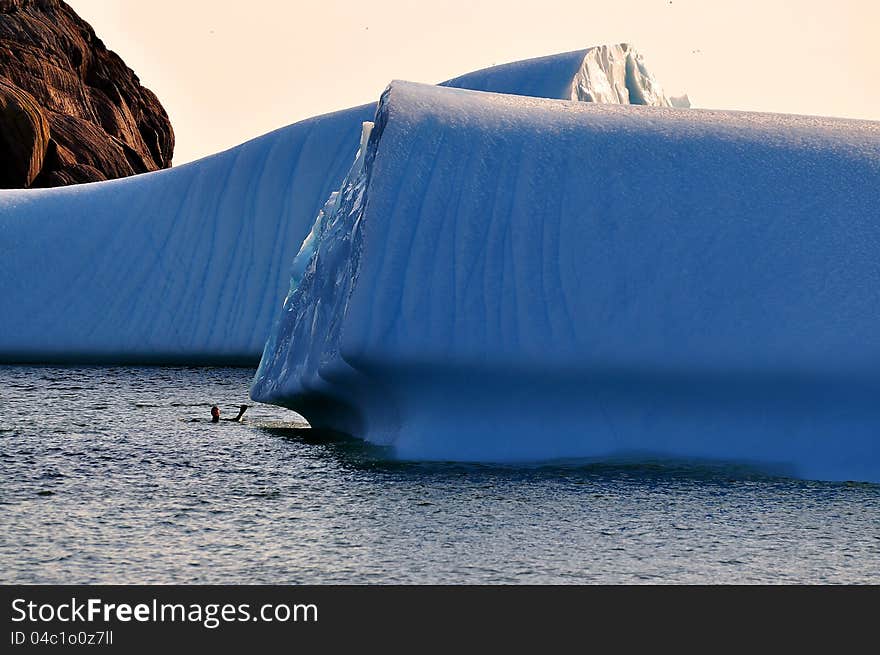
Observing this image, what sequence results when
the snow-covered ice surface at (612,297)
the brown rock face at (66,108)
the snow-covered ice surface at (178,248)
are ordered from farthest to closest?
the brown rock face at (66,108) → the snow-covered ice surface at (178,248) → the snow-covered ice surface at (612,297)

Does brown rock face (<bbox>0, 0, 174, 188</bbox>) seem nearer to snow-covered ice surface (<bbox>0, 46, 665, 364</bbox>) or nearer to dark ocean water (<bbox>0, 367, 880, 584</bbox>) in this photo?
snow-covered ice surface (<bbox>0, 46, 665, 364</bbox>)

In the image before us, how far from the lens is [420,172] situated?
9.58 metres

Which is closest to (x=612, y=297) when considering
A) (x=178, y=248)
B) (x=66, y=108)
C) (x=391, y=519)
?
(x=391, y=519)

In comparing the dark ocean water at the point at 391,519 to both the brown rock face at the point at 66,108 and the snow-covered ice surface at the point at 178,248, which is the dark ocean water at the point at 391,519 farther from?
the brown rock face at the point at 66,108

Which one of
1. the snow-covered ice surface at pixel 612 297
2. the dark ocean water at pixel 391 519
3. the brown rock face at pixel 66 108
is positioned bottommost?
the dark ocean water at pixel 391 519

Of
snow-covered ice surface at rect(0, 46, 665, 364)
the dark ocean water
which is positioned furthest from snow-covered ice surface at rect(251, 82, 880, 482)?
snow-covered ice surface at rect(0, 46, 665, 364)

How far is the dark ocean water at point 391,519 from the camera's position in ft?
19.7

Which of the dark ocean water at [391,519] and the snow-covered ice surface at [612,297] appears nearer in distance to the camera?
the dark ocean water at [391,519]

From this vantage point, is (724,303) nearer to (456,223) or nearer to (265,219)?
(456,223)

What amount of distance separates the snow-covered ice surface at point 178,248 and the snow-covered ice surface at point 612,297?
1376 cm

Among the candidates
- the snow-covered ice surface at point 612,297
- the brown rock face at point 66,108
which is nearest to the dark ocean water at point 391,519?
the snow-covered ice surface at point 612,297

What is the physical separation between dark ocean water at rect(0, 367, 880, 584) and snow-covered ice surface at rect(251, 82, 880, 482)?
33cm

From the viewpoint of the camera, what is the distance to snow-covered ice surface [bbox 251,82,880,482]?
8.83 metres
